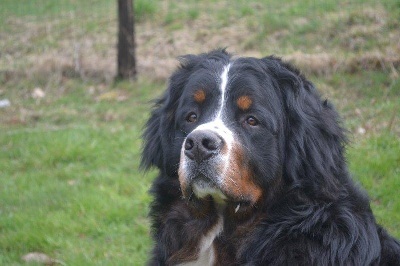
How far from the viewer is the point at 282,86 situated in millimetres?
4270

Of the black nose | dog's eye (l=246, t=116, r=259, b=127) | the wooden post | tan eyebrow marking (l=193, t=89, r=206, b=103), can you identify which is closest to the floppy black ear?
dog's eye (l=246, t=116, r=259, b=127)

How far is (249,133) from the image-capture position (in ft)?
13.3

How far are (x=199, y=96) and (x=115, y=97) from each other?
238 inches

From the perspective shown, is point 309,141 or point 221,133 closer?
point 221,133

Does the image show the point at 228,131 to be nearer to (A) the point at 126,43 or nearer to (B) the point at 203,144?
(B) the point at 203,144

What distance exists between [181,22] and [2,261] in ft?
24.8

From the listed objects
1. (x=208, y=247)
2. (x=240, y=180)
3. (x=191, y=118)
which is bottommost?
(x=208, y=247)

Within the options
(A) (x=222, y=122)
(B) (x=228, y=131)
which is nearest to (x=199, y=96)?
(A) (x=222, y=122)

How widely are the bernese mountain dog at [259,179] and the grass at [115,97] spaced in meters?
1.19

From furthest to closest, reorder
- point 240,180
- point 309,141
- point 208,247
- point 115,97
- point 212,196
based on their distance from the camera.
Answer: point 115,97
point 208,247
point 309,141
point 212,196
point 240,180

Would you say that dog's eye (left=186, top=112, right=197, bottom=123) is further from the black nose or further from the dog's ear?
the black nose

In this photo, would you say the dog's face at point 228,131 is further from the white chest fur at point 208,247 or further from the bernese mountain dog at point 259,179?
the white chest fur at point 208,247

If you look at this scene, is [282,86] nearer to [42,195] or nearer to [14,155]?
[42,195]

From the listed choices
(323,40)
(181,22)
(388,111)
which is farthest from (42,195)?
(181,22)
